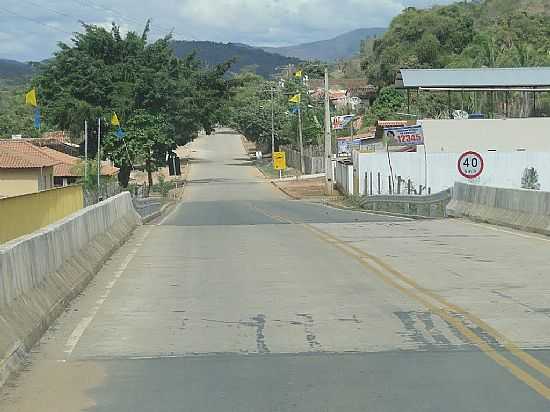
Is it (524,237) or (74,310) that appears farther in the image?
(524,237)

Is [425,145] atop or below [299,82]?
below

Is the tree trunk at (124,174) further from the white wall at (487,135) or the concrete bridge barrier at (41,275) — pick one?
the concrete bridge barrier at (41,275)

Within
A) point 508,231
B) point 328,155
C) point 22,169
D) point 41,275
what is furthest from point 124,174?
point 41,275

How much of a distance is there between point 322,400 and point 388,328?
335 centimetres

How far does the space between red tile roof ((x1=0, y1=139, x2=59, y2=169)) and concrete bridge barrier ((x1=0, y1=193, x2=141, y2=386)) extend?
34.9m

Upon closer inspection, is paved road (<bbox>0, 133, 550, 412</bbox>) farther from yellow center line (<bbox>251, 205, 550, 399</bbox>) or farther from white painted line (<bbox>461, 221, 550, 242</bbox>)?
white painted line (<bbox>461, 221, 550, 242</bbox>)

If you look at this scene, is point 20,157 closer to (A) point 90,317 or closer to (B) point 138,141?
(B) point 138,141

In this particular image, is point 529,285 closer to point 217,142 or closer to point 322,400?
point 322,400

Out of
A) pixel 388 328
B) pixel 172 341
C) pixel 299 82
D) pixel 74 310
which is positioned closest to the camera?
pixel 172 341

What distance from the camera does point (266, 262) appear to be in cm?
1800

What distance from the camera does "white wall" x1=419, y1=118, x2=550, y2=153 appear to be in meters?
55.2

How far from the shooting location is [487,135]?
55.4 metres

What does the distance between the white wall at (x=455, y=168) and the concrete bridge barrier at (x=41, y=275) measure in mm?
35925

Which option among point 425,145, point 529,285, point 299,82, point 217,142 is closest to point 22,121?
point 299,82
